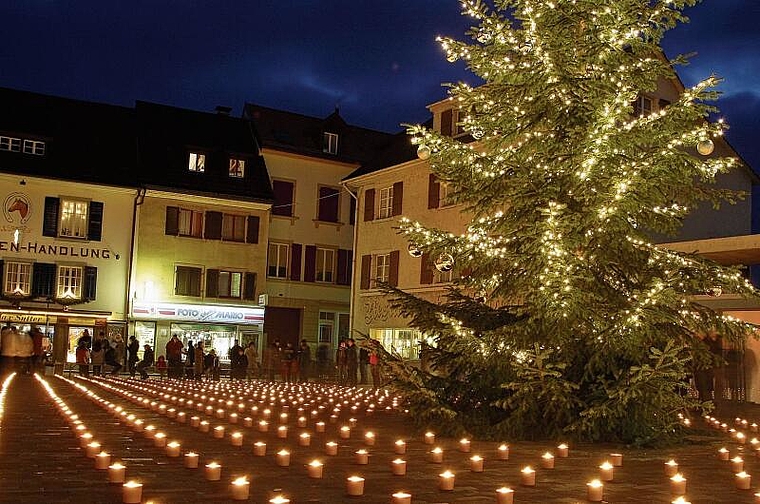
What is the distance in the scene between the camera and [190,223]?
4231cm

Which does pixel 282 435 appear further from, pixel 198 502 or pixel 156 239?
pixel 156 239

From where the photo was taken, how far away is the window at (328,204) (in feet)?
151

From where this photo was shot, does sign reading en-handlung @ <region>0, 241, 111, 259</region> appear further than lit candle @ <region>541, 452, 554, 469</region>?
Yes

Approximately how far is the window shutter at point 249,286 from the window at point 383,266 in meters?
6.70

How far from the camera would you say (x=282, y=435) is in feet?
39.0

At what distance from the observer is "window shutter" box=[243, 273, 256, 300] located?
1709 inches

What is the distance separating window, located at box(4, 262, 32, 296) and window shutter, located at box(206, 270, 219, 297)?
747 cm

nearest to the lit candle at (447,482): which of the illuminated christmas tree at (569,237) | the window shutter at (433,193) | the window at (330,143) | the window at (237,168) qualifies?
the illuminated christmas tree at (569,237)

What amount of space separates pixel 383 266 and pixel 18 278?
14.7m

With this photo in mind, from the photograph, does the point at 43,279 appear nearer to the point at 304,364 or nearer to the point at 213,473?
the point at 304,364

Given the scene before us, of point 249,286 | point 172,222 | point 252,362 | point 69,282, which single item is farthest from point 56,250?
point 252,362

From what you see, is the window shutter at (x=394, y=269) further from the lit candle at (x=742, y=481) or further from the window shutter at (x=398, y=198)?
the lit candle at (x=742, y=481)

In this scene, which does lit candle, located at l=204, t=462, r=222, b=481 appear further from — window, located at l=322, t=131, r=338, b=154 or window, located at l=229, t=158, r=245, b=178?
window, located at l=322, t=131, r=338, b=154

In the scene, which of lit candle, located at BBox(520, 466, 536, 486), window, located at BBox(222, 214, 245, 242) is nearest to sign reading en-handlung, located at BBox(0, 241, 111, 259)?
window, located at BBox(222, 214, 245, 242)
